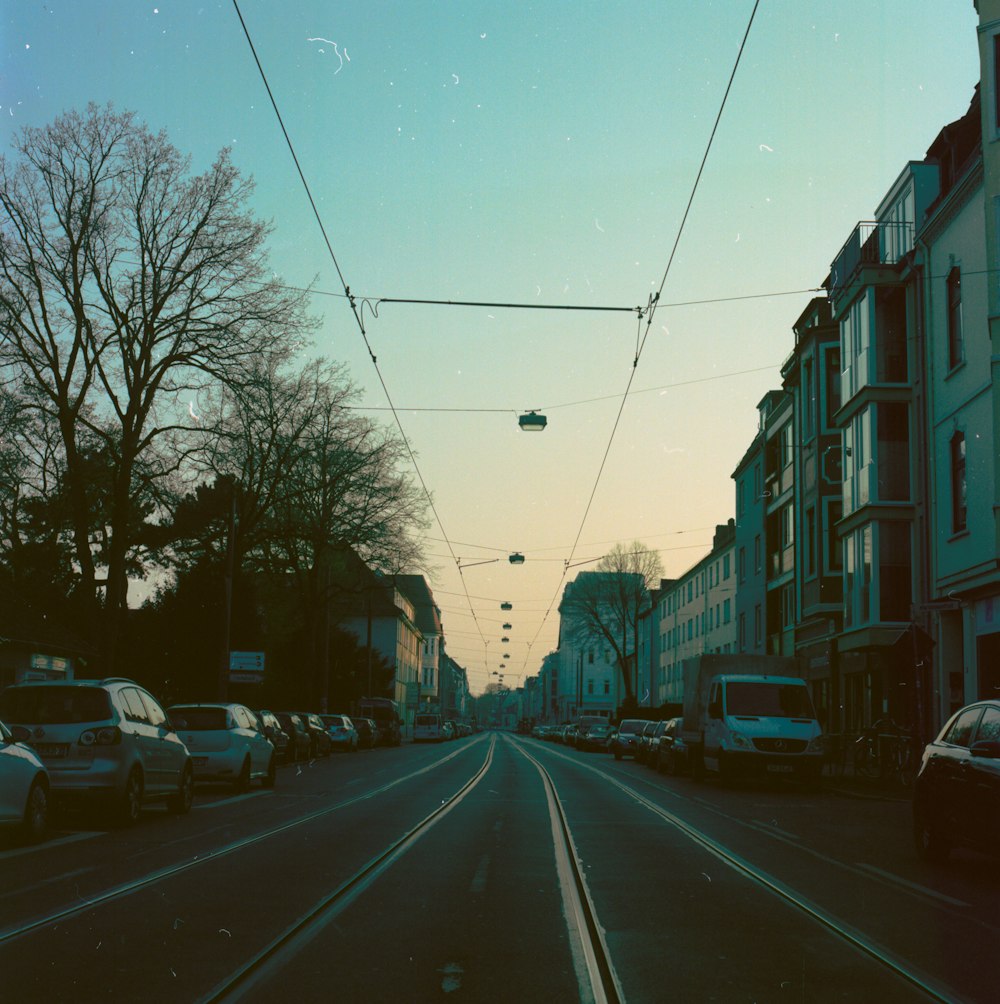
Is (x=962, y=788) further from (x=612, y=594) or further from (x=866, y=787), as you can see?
(x=612, y=594)

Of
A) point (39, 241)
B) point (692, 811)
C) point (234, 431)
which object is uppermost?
point (39, 241)

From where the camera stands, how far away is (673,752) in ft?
105

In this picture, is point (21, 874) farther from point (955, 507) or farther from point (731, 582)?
point (731, 582)

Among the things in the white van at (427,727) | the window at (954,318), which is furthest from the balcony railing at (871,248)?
the white van at (427,727)

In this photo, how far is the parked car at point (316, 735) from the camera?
1551 inches

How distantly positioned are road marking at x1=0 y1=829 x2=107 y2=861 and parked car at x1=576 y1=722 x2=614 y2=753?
4992 cm

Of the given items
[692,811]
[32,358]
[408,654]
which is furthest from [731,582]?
[408,654]

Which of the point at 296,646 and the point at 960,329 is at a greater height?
the point at 960,329

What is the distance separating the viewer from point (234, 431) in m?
33.5

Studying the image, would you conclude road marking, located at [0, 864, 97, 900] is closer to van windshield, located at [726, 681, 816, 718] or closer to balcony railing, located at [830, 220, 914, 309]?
van windshield, located at [726, 681, 816, 718]

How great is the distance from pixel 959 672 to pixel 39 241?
21.9m

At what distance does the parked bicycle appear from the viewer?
26.6 m

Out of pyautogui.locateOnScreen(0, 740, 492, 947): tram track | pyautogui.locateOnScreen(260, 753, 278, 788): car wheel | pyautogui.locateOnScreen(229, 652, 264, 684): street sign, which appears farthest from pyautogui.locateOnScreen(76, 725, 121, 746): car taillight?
pyautogui.locateOnScreen(229, 652, 264, 684): street sign

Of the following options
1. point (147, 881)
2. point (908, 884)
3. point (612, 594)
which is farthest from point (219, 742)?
point (612, 594)
